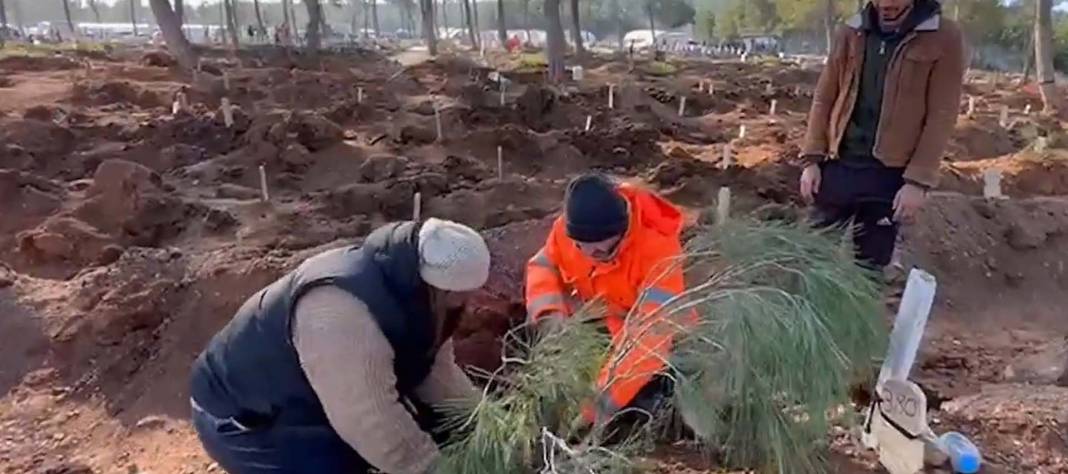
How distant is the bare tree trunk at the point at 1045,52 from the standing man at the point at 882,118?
11.3 metres

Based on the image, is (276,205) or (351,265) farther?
(276,205)

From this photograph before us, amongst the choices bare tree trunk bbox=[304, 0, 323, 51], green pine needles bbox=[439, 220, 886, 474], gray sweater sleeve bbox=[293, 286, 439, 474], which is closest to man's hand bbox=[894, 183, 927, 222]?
green pine needles bbox=[439, 220, 886, 474]

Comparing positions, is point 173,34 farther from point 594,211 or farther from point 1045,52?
point 594,211

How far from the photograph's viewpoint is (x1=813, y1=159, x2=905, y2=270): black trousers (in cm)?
346

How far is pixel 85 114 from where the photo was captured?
11.8m

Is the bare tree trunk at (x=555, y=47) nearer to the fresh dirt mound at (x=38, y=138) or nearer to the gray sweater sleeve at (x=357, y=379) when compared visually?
the fresh dirt mound at (x=38, y=138)

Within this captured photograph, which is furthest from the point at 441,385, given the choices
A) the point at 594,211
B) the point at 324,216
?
the point at 324,216

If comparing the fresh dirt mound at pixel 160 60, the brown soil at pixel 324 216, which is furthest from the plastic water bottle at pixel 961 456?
the fresh dirt mound at pixel 160 60

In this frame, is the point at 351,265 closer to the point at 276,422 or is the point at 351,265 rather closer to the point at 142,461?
the point at 276,422

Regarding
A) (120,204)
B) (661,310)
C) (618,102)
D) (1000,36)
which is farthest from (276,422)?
(1000,36)

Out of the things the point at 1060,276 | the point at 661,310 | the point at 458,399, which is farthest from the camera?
the point at 1060,276

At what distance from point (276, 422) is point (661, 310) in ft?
3.29

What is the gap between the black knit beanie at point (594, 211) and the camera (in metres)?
2.47

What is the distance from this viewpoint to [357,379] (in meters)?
2.14
